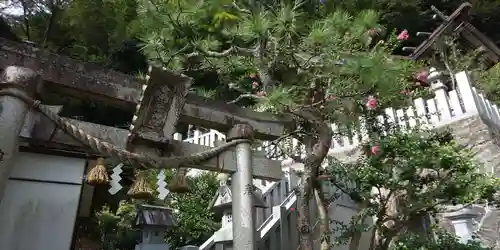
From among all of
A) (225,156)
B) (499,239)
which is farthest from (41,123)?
(499,239)

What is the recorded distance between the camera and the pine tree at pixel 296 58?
166 inches

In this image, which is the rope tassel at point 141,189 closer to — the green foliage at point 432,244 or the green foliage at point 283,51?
the green foliage at point 283,51

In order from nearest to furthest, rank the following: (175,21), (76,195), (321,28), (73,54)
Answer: (76,195), (321,28), (175,21), (73,54)

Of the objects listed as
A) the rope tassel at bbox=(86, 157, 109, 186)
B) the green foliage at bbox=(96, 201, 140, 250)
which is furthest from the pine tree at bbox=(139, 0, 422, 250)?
the green foliage at bbox=(96, 201, 140, 250)

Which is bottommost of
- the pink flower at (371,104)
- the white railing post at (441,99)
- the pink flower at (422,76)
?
the pink flower at (371,104)

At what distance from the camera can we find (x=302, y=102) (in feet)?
16.1

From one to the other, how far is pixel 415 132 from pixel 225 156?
312 centimetres

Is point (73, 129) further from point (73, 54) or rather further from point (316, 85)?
point (73, 54)

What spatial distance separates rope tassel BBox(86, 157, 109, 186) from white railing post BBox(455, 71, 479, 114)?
7.22 metres

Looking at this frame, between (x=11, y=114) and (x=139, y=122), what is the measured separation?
952 mm

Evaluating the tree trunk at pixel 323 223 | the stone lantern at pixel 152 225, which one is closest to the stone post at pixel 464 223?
the tree trunk at pixel 323 223

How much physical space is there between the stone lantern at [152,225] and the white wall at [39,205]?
1.04 metres

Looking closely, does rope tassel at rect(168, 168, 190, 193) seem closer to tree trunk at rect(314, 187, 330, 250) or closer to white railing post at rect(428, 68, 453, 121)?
tree trunk at rect(314, 187, 330, 250)

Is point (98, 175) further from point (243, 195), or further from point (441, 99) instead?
point (441, 99)
